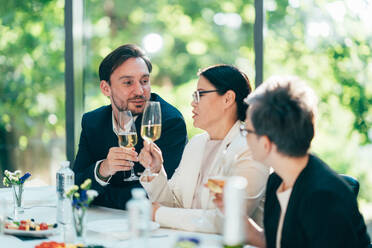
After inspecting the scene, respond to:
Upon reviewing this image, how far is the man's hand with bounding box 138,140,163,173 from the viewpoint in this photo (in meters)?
2.44

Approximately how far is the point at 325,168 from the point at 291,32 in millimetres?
3087

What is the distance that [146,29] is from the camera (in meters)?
5.15

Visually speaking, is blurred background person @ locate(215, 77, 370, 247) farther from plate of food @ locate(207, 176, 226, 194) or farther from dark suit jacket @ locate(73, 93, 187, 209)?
dark suit jacket @ locate(73, 93, 187, 209)

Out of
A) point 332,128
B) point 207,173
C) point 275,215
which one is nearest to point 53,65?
point 332,128

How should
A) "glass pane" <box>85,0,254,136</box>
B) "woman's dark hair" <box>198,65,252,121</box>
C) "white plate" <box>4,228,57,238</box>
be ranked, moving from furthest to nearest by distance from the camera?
1. "glass pane" <box>85,0,254,136</box>
2. "woman's dark hair" <box>198,65,252,121</box>
3. "white plate" <box>4,228,57,238</box>

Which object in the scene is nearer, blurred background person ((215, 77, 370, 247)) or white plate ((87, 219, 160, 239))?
blurred background person ((215, 77, 370, 247))

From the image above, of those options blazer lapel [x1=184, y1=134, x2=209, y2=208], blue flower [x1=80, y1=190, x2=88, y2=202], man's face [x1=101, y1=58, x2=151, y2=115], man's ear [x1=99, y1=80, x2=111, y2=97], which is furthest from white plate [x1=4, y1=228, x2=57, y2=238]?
man's ear [x1=99, y1=80, x2=111, y2=97]

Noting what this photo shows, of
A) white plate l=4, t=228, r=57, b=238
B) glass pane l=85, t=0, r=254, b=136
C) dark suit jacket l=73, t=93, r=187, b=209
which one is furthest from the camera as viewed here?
glass pane l=85, t=0, r=254, b=136

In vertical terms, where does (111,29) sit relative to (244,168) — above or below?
above

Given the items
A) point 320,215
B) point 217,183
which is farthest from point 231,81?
point 320,215

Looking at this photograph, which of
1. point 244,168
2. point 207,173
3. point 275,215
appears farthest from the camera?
point 207,173

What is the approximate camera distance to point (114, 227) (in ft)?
6.94

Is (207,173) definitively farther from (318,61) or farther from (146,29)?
A: (146,29)

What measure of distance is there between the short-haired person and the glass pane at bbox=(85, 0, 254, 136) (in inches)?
122
